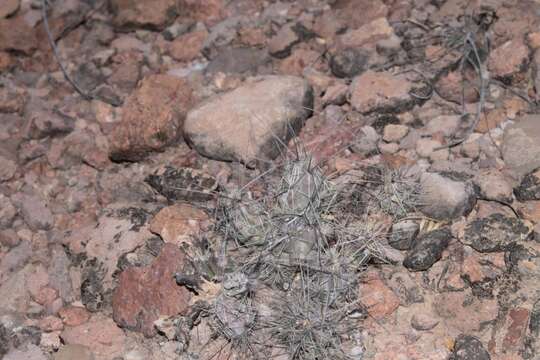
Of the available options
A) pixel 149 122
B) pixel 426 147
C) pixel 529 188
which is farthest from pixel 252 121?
pixel 529 188

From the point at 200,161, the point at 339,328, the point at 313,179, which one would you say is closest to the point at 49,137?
the point at 200,161

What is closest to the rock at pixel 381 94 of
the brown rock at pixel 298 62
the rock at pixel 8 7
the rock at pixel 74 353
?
the brown rock at pixel 298 62

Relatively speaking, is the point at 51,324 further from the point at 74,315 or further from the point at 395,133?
the point at 395,133

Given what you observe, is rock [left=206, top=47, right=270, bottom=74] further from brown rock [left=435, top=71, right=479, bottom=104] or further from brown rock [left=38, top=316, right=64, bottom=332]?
brown rock [left=38, top=316, right=64, bottom=332]

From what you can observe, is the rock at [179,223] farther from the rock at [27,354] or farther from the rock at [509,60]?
the rock at [509,60]

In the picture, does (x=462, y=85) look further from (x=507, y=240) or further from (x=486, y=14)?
(x=507, y=240)
